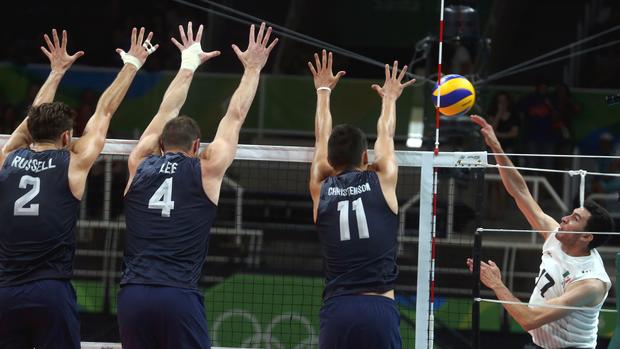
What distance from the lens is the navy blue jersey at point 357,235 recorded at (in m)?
6.53

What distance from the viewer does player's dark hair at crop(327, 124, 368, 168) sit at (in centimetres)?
673

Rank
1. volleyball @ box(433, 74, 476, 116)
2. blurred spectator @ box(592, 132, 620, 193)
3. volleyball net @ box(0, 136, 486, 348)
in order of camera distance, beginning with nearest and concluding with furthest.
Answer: volleyball @ box(433, 74, 476, 116)
volleyball net @ box(0, 136, 486, 348)
blurred spectator @ box(592, 132, 620, 193)

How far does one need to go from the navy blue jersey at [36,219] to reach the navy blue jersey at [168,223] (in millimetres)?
411

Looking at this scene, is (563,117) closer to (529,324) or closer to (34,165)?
(529,324)

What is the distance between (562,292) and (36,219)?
3.69 metres

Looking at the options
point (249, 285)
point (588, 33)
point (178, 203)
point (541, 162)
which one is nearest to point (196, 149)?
point (178, 203)

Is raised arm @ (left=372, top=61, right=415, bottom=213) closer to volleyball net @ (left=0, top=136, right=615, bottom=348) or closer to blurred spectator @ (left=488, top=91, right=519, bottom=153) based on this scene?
volleyball net @ (left=0, top=136, right=615, bottom=348)

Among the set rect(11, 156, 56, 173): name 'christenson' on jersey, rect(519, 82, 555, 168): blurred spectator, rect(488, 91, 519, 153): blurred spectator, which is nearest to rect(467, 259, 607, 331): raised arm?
rect(11, 156, 56, 173): name 'christenson' on jersey

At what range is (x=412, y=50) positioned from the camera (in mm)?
16500

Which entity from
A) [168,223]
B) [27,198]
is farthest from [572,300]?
[27,198]

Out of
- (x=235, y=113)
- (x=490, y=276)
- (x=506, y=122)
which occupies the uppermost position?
(x=506, y=122)

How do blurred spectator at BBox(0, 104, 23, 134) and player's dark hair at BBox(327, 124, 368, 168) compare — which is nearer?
player's dark hair at BBox(327, 124, 368, 168)

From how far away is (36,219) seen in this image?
21.4 feet

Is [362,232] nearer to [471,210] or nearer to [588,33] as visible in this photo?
[471,210]
